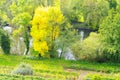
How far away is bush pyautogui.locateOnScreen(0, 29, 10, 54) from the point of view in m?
50.8

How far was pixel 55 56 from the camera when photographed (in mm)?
51438

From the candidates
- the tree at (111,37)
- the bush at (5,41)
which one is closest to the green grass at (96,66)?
the tree at (111,37)

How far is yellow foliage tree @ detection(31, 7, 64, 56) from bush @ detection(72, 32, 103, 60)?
3500mm

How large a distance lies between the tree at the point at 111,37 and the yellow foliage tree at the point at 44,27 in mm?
6630

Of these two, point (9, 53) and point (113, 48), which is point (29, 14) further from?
point (113, 48)

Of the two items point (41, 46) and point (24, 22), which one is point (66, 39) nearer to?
point (41, 46)

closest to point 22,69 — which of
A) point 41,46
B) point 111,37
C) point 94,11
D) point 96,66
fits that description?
point 41,46

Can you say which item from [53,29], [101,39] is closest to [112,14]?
[101,39]

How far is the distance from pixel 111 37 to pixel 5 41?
15.3 m

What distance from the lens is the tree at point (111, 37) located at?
4825 centimetres

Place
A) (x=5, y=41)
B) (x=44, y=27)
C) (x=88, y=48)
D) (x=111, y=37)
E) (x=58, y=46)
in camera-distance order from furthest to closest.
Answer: (x=5, y=41) < (x=58, y=46) < (x=44, y=27) < (x=88, y=48) < (x=111, y=37)

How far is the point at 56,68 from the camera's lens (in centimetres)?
4506

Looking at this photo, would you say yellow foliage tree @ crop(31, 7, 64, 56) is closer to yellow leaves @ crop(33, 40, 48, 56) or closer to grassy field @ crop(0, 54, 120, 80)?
yellow leaves @ crop(33, 40, 48, 56)

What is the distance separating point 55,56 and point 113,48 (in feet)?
28.9
